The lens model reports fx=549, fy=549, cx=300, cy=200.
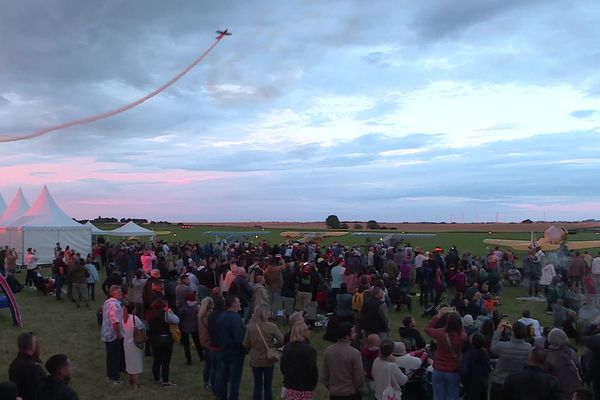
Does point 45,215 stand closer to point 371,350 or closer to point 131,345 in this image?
point 131,345

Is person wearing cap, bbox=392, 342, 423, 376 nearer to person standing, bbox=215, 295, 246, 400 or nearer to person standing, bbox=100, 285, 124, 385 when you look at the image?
person standing, bbox=215, 295, 246, 400

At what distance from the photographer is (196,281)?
12.2 metres

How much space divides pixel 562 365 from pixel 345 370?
7.34ft

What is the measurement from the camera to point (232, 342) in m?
6.63

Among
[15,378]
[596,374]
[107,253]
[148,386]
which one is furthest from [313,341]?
[107,253]

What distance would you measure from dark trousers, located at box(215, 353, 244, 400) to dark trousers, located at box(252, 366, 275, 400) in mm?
327

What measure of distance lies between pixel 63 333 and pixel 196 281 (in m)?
2.91

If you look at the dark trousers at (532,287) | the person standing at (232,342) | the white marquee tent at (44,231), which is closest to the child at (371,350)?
the person standing at (232,342)

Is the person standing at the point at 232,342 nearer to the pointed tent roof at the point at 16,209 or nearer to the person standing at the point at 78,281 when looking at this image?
the person standing at the point at 78,281

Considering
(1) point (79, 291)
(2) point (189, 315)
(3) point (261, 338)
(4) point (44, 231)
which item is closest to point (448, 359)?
(3) point (261, 338)

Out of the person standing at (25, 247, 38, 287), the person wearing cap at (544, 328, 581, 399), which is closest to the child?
the person wearing cap at (544, 328, 581, 399)

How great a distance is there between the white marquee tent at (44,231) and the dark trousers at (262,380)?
838 inches

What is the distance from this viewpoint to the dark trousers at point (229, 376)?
266 inches

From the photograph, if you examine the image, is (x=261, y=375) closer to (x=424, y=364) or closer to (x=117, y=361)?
(x=424, y=364)
